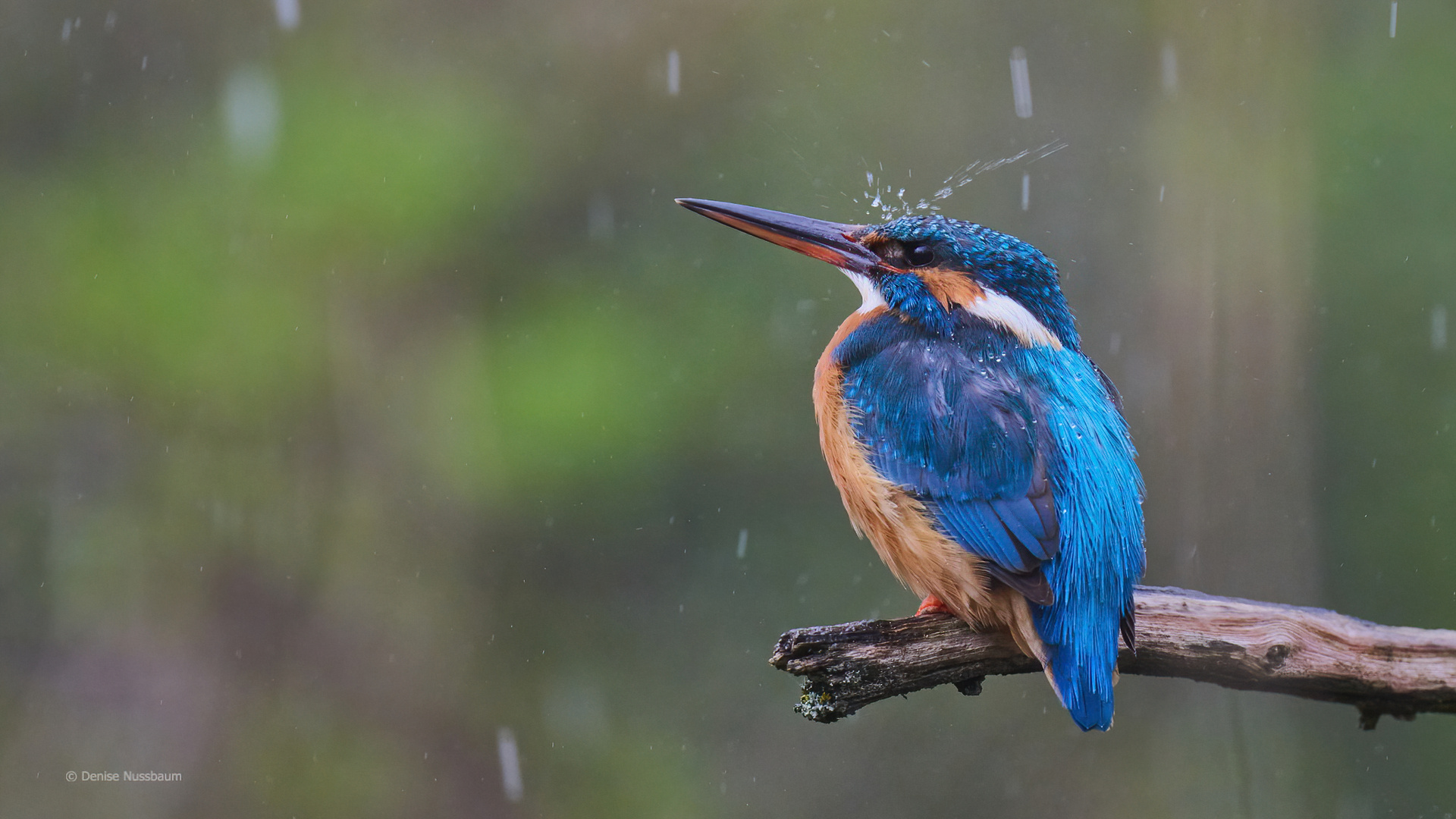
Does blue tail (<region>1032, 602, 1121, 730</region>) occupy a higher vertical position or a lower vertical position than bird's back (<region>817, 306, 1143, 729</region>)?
lower

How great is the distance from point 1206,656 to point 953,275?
41.4 inches

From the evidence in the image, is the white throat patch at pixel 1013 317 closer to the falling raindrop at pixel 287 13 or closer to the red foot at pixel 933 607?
the red foot at pixel 933 607

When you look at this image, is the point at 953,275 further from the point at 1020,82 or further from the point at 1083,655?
the point at 1020,82

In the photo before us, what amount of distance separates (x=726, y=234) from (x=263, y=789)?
10.8 feet

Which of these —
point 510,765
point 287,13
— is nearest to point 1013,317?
point 510,765

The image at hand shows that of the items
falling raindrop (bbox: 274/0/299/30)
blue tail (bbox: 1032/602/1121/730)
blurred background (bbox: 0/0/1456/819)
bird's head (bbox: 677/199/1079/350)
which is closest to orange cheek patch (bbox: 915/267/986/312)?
Result: bird's head (bbox: 677/199/1079/350)

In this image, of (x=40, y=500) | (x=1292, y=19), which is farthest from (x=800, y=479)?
(x=40, y=500)

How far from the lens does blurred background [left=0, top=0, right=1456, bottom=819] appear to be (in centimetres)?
543

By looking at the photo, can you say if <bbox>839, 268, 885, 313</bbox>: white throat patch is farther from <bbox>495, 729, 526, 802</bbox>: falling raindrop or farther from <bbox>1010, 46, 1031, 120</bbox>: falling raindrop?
<bbox>495, 729, 526, 802</bbox>: falling raindrop

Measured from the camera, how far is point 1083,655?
2.48 m

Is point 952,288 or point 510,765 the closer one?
point 952,288

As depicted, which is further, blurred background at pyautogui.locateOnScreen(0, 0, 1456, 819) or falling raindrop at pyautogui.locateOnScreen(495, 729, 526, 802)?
falling raindrop at pyautogui.locateOnScreen(495, 729, 526, 802)

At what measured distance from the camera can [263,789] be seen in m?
5.63

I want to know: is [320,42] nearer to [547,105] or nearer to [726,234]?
[547,105]
